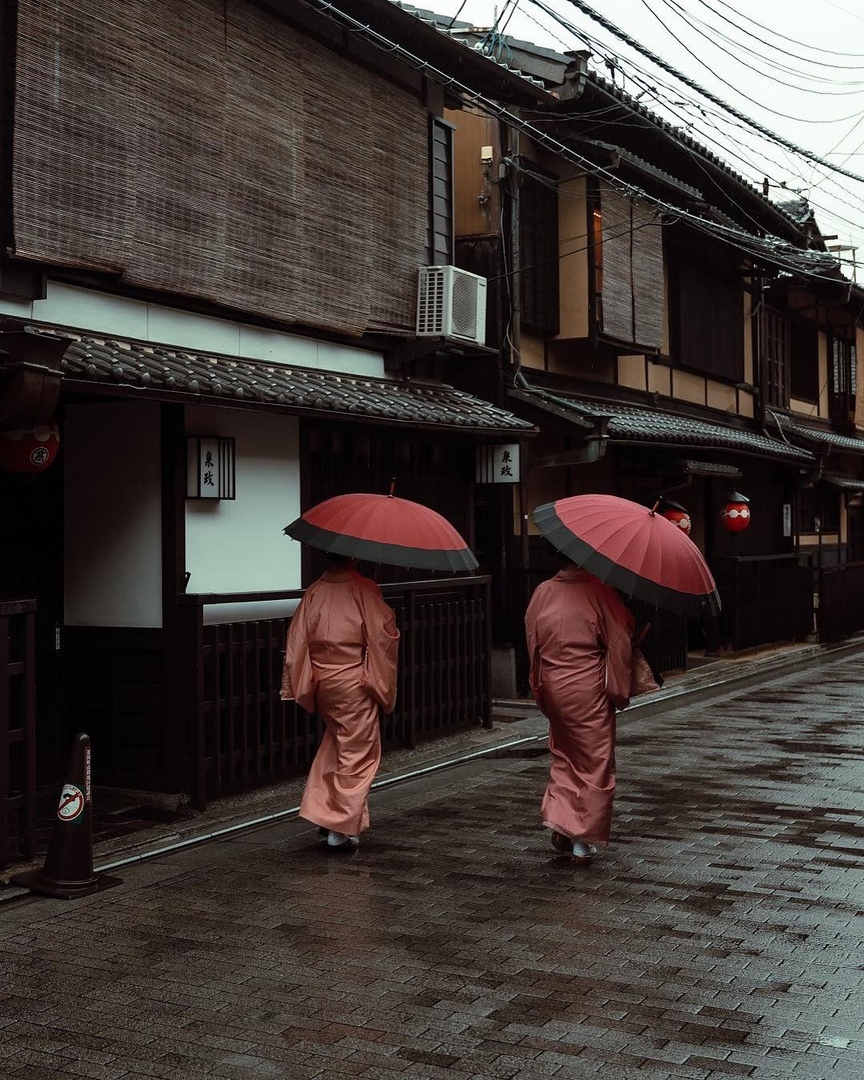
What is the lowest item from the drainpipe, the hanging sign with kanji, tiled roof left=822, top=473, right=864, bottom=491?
the hanging sign with kanji

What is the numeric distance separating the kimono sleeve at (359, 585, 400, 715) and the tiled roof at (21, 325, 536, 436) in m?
1.97

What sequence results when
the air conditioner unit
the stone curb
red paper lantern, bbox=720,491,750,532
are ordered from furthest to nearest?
red paper lantern, bbox=720,491,750,532 → the air conditioner unit → the stone curb

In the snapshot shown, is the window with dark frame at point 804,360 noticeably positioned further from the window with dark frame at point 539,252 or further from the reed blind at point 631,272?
the window with dark frame at point 539,252

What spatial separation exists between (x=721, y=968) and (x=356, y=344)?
808 centimetres

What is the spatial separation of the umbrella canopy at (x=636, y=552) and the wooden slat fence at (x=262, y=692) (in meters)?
3.00

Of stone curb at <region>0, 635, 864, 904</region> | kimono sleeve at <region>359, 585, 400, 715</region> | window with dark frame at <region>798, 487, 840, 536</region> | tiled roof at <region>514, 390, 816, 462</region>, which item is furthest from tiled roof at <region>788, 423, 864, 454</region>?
kimono sleeve at <region>359, 585, 400, 715</region>

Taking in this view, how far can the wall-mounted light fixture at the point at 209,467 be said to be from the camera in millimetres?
9906

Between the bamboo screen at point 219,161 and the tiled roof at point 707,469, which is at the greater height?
the bamboo screen at point 219,161

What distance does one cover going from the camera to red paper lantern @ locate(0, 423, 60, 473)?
27.2 feet

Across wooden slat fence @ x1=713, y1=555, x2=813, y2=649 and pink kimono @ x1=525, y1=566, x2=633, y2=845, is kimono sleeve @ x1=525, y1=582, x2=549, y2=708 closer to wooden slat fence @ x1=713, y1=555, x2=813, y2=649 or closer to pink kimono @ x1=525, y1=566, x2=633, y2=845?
pink kimono @ x1=525, y1=566, x2=633, y2=845

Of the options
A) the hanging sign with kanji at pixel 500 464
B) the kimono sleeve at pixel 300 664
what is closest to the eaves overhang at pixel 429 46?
the hanging sign with kanji at pixel 500 464

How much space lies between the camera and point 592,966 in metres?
6.00

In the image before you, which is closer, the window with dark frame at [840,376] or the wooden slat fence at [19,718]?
the wooden slat fence at [19,718]

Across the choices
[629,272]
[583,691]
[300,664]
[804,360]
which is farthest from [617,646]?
[804,360]
